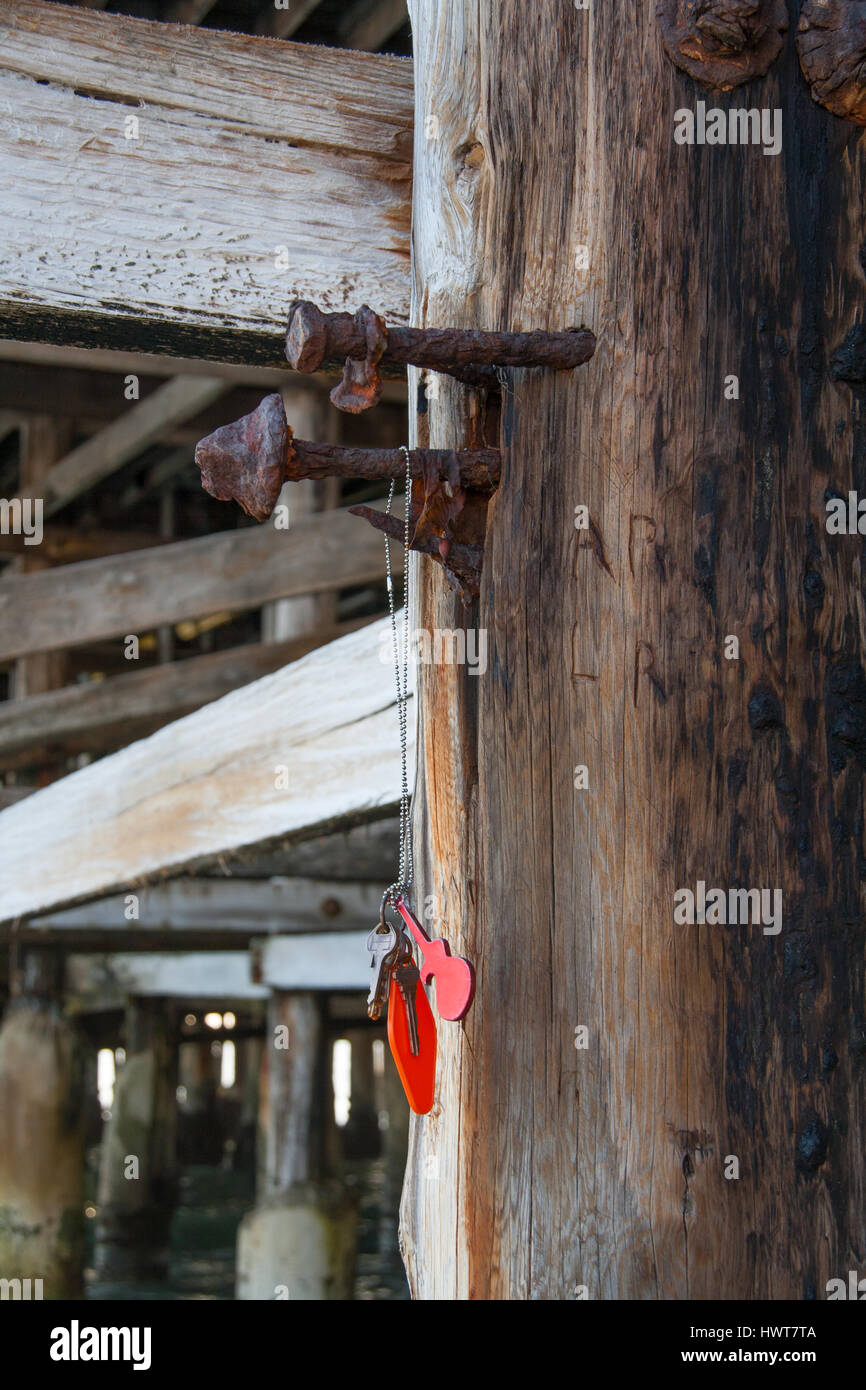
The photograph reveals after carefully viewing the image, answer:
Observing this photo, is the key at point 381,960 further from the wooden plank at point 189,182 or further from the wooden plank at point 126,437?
the wooden plank at point 126,437

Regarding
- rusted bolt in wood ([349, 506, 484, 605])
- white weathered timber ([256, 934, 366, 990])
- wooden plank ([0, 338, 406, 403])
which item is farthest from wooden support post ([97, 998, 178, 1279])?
rusted bolt in wood ([349, 506, 484, 605])

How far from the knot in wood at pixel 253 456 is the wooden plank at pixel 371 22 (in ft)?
9.77

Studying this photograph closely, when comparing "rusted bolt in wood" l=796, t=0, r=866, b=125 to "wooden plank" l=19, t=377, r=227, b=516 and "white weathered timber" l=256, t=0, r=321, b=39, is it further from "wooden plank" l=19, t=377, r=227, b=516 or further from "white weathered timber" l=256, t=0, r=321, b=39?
"wooden plank" l=19, t=377, r=227, b=516

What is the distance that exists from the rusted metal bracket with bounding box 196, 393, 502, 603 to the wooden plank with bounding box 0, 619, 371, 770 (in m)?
3.05

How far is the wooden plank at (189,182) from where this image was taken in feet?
5.49

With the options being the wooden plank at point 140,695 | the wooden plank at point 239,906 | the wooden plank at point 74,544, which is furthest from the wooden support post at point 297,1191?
the wooden plank at point 74,544

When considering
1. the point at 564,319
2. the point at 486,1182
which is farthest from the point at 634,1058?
the point at 564,319

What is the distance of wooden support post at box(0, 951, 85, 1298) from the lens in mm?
6172

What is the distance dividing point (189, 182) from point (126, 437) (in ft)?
14.3

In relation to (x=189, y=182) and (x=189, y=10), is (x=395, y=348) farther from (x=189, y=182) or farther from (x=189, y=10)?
(x=189, y=10)

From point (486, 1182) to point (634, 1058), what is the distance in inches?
8.2

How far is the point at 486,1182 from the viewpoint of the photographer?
1.30m

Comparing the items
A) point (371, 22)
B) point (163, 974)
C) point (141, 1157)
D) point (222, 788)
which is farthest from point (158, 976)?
point (222, 788)
